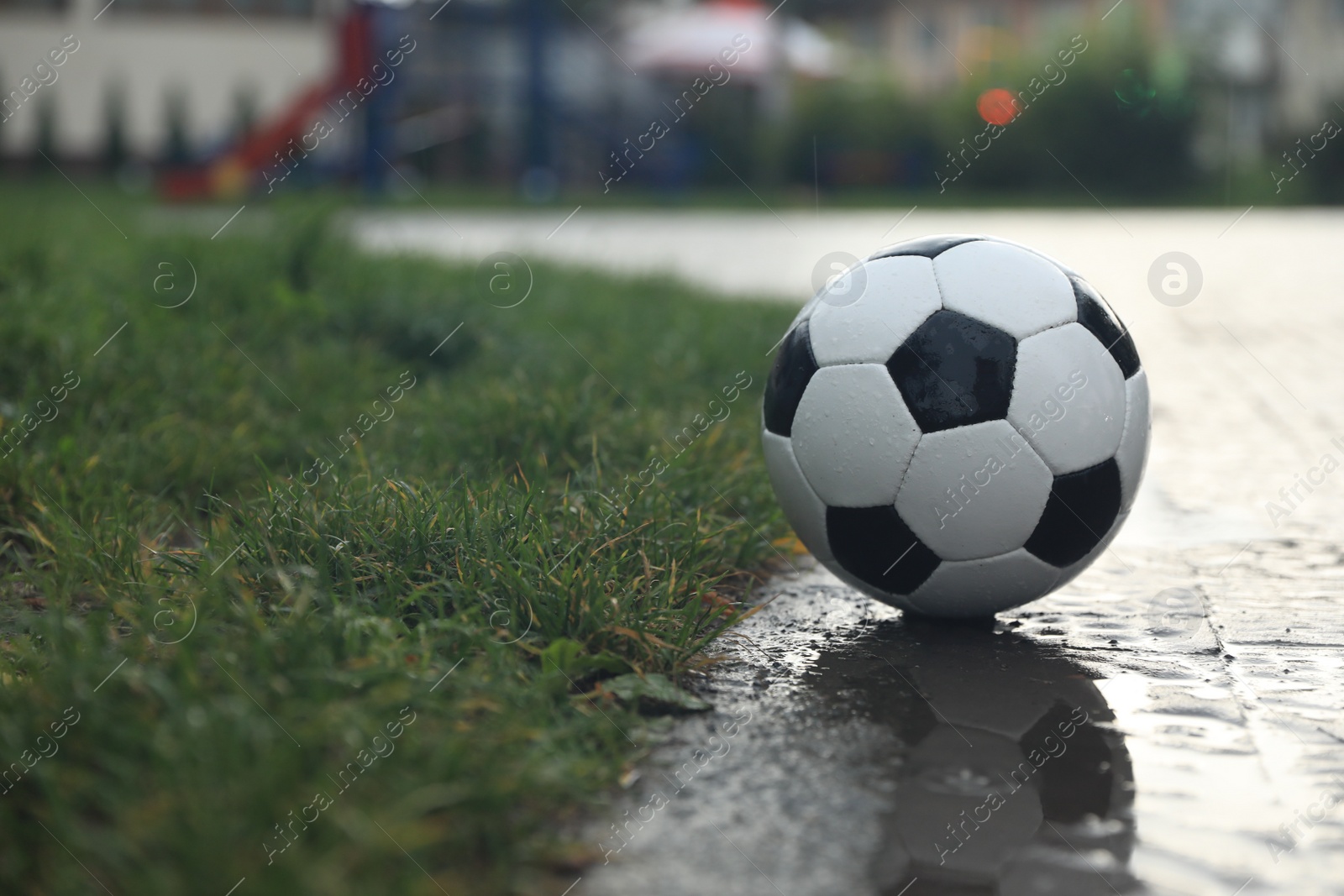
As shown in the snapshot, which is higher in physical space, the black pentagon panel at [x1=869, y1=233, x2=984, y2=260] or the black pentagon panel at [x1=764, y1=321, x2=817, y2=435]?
the black pentagon panel at [x1=869, y1=233, x2=984, y2=260]

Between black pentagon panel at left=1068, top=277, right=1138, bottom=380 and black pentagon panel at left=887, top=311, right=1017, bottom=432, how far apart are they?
0.29 metres

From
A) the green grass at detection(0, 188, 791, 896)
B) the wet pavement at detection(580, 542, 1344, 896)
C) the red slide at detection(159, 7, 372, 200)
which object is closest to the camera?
the green grass at detection(0, 188, 791, 896)

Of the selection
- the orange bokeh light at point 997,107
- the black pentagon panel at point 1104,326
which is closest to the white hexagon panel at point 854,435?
the black pentagon panel at point 1104,326

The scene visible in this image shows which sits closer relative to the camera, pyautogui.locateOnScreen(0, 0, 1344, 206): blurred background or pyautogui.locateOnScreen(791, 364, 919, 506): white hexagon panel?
pyautogui.locateOnScreen(791, 364, 919, 506): white hexagon panel

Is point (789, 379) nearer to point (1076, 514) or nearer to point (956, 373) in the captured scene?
point (956, 373)

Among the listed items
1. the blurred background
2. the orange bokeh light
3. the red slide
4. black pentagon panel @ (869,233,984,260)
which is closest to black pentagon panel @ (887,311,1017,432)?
black pentagon panel @ (869,233,984,260)

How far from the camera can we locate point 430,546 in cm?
347

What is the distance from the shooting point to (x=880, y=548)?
11.4ft

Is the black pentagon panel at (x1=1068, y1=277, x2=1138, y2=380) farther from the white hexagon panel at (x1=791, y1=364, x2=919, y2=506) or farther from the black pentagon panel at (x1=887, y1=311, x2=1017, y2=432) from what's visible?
the white hexagon panel at (x1=791, y1=364, x2=919, y2=506)

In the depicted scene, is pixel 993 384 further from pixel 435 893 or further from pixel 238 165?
pixel 238 165

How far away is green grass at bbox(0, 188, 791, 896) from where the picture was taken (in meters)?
2.20

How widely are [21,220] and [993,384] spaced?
27.2 feet

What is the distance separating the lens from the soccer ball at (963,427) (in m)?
3.34

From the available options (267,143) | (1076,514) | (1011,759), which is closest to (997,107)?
(267,143)
